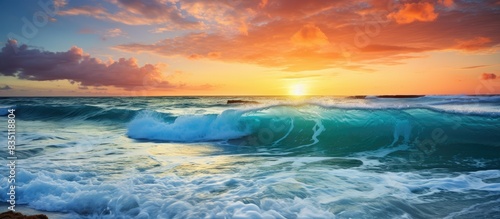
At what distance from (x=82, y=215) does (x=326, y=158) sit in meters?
5.82

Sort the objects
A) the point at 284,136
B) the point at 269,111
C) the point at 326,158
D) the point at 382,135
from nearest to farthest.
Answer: the point at 326,158 < the point at 382,135 < the point at 284,136 < the point at 269,111

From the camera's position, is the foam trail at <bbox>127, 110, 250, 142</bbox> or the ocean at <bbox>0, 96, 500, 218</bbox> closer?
the ocean at <bbox>0, 96, 500, 218</bbox>

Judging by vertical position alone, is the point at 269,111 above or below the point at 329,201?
above

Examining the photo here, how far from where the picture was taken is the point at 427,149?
29.5 feet

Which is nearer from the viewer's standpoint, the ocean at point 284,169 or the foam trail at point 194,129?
the ocean at point 284,169

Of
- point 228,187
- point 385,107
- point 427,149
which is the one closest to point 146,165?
point 228,187

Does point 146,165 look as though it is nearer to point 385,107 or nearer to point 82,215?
point 82,215

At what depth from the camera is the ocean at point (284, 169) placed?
164 inches

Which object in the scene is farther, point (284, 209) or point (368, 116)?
point (368, 116)

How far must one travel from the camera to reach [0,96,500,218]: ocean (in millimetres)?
4176

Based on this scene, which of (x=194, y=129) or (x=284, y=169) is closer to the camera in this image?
(x=284, y=169)

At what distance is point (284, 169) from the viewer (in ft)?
21.2

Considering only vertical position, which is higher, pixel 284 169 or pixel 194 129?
pixel 194 129

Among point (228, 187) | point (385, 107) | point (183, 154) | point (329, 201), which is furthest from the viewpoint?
point (385, 107)
